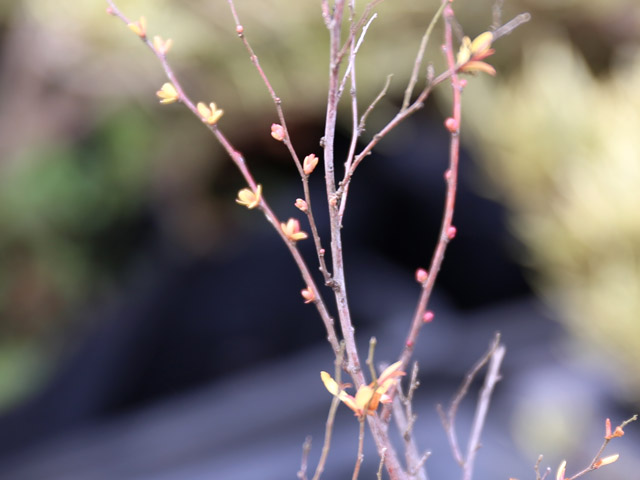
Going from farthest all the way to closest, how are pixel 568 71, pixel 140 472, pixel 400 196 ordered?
pixel 400 196 < pixel 568 71 < pixel 140 472

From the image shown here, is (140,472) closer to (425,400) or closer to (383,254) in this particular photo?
(425,400)

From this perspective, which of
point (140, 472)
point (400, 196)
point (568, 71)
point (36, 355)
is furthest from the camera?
point (36, 355)

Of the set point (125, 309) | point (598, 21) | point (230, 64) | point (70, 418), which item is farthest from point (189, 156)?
point (598, 21)

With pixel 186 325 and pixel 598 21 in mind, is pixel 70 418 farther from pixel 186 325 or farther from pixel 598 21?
pixel 598 21

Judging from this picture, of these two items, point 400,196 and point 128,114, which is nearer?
point 400,196

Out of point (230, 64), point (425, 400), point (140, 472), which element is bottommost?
point (425, 400)

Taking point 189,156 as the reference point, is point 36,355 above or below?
below

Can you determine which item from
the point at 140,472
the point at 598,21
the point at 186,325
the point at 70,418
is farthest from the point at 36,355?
the point at 598,21
